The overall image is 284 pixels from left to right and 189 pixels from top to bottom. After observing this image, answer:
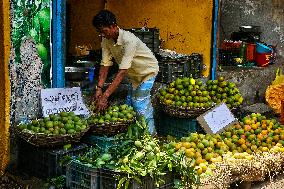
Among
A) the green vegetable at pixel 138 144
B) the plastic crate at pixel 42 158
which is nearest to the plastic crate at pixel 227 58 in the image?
the plastic crate at pixel 42 158

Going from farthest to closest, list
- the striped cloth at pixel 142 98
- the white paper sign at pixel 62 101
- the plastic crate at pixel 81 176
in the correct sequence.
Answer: the striped cloth at pixel 142 98, the white paper sign at pixel 62 101, the plastic crate at pixel 81 176

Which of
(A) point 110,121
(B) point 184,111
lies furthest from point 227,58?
(A) point 110,121

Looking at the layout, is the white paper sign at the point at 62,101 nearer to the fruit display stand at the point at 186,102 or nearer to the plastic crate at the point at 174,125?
the fruit display stand at the point at 186,102

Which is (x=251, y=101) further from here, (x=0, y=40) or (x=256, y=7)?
(x=0, y=40)

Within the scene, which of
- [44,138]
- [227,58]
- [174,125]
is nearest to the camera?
[44,138]

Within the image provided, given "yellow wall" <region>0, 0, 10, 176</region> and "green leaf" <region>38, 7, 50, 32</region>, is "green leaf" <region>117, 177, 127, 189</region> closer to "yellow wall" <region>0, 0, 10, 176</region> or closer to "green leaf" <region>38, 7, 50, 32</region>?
"yellow wall" <region>0, 0, 10, 176</region>

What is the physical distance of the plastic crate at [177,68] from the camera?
8047 mm

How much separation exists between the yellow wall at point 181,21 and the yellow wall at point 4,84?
153 inches

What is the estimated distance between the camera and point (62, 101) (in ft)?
20.8

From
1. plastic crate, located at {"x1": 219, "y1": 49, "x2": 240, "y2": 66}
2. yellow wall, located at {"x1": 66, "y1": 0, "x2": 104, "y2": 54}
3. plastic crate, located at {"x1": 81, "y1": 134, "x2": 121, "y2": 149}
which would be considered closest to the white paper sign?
plastic crate, located at {"x1": 81, "y1": 134, "x2": 121, "y2": 149}

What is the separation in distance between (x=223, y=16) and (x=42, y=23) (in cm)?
575

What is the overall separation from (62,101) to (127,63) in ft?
3.18

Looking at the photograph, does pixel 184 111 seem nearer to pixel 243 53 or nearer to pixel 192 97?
pixel 192 97

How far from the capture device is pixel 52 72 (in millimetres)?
6309
